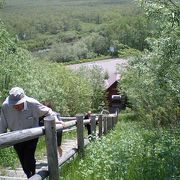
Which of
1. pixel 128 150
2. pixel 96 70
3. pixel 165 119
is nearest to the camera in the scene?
pixel 128 150

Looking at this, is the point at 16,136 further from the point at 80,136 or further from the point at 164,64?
the point at 164,64

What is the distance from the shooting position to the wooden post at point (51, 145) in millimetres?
5172

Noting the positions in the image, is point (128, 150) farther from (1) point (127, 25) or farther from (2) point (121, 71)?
(1) point (127, 25)

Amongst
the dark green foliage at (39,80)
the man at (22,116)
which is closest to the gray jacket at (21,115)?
the man at (22,116)

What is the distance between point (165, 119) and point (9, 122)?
8.97 meters

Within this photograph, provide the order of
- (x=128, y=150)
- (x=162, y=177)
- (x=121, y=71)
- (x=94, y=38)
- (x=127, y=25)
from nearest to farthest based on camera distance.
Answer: (x=162, y=177)
(x=128, y=150)
(x=121, y=71)
(x=127, y=25)
(x=94, y=38)

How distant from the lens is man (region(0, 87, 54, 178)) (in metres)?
6.06

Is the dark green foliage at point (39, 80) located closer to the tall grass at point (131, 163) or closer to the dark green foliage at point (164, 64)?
the dark green foliage at point (164, 64)

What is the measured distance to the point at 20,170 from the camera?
25.8ft

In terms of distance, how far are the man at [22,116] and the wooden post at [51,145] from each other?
99 centimetres

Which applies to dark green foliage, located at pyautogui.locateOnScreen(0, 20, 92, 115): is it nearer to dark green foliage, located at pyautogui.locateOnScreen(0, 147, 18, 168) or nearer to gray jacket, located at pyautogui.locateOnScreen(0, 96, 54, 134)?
dark green foliage, located at pyautogui.locateOnScreen(0, 147, 18, 168)

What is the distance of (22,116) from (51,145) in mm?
1198

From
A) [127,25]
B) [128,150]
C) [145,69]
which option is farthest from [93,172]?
[127,25]

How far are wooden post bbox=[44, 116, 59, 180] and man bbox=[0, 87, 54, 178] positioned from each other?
3.24 ft
